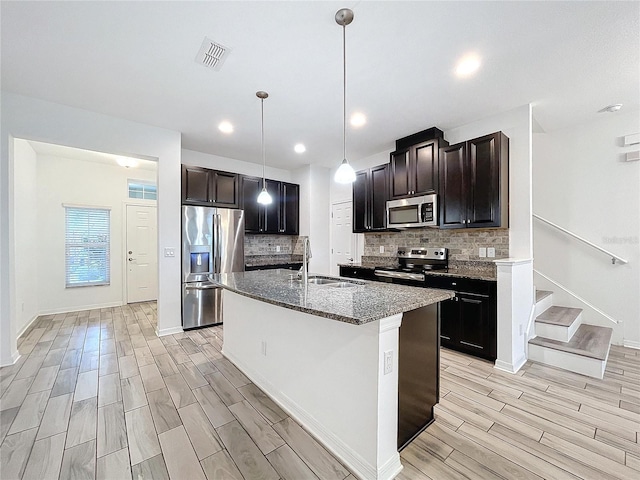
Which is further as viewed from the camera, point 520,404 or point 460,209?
point 460,209

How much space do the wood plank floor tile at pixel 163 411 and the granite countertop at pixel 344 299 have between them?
98 cm

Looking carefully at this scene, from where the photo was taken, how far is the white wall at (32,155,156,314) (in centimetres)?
472

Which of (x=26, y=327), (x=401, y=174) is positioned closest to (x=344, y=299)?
(x=401, y=174)

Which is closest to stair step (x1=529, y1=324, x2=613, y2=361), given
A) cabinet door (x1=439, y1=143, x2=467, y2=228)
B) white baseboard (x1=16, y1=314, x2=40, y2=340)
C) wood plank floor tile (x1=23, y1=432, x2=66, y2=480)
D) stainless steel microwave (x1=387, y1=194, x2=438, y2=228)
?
cabinet door (x1=439, y1=143, x2=467, y2=228)

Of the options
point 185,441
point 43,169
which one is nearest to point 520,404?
point 185,441

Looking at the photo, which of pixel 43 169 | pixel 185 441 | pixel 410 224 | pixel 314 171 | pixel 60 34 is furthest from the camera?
pixel 314 171

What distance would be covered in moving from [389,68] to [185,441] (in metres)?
3.19

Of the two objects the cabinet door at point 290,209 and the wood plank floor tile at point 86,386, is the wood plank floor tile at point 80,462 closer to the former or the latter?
the wood plank floor tile at point 86,386

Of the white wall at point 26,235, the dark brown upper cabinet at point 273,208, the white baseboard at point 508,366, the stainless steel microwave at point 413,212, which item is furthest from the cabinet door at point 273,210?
the white baseboard at point 508,366

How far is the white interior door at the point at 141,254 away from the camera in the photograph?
5.58 meters

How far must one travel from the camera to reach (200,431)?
1815 millimetres

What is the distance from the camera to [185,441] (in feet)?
5.64

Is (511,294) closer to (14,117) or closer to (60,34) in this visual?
(60,34)

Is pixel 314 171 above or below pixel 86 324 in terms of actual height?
above
